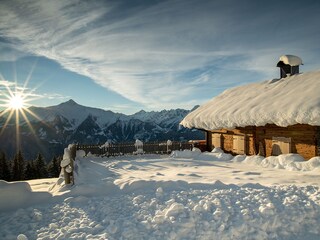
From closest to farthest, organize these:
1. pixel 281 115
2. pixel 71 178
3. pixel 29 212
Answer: pixel 29 212 → pixel 71 178 → pixel 281 115

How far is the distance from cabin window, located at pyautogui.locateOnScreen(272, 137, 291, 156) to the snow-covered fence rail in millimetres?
7949

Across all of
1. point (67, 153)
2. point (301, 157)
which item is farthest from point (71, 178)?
point (301, 157)

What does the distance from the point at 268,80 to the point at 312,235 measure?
18606mm

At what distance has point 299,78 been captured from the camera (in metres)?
19.3

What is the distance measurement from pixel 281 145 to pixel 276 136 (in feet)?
2.37

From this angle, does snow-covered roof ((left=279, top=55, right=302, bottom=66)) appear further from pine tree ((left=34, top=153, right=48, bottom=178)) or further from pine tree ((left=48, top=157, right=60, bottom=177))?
pine tree ((left=48, top=157, right=60, bottom=177))

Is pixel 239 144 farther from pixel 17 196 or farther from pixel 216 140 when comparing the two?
pixel 17 196

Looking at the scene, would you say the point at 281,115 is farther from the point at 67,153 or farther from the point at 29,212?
the point at 29,212

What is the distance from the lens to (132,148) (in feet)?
74.2

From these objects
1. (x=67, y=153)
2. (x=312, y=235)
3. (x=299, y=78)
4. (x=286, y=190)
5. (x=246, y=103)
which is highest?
(x=299, y=78)

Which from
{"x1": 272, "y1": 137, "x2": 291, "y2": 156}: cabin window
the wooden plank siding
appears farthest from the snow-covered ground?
{"x1": 272, "y1": 137, "x2": 291, "y2": 156}: cabin window

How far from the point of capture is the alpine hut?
561 inches

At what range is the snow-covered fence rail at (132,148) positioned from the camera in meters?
21.5

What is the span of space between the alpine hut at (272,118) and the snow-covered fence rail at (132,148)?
7.27 ft
